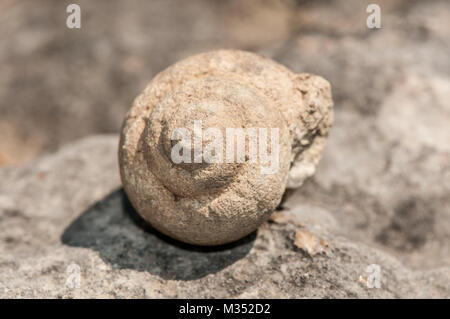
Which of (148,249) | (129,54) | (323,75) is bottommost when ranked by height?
(148,249)

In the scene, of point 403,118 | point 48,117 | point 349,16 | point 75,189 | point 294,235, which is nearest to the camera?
point 294,235

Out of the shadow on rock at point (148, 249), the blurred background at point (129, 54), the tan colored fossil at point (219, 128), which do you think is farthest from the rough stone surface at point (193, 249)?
the blurred background at point (129, 54)

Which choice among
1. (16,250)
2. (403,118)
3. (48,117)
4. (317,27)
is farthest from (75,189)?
(317,27)

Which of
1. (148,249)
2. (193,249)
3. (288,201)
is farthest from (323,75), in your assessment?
(148,249)

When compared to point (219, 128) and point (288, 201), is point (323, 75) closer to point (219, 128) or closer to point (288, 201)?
point (288, 201)

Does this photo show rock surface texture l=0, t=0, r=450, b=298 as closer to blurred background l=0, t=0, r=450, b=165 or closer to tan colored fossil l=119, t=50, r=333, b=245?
blurred background l=0, t=0, r=450, b=165

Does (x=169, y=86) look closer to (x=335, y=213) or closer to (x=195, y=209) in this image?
(x=195, y=209)

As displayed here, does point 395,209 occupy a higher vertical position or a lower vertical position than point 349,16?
lower

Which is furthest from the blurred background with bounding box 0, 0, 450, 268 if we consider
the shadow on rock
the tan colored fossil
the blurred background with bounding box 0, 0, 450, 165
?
the tan colored fossil
